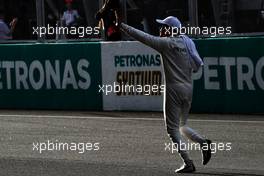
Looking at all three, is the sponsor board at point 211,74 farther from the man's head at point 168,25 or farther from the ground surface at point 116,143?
the man's head at point 168,25

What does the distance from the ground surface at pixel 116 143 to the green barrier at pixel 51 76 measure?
0.60 metres

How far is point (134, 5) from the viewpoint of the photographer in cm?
1884

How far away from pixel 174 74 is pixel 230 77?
620 centimetres

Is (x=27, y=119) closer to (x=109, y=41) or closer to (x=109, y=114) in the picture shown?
(x=109, y=114)

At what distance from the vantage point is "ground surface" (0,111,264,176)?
9.63m

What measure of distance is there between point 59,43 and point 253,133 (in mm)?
6365

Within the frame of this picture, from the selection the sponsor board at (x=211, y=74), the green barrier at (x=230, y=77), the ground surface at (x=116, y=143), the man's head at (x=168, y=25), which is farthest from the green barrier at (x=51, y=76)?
the man's head at (x=168, y=25)

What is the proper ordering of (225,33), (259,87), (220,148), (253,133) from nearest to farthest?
(220,148) < (253,133) < (259,87) < (225,33)

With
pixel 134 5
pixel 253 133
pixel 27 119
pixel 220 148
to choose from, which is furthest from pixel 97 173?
pixel 134 5

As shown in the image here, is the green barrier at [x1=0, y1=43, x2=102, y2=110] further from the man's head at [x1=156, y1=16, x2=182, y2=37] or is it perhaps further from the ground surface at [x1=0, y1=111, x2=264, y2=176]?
the man's head at [x1=156, y1=16, x2=182, y2=37]

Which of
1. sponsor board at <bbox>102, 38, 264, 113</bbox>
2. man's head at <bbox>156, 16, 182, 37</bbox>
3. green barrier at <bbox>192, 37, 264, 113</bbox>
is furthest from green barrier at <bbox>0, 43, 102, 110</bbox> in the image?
man's head at <bbox>156, 16, 182, 37</bbox>

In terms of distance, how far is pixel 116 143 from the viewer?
1198cm

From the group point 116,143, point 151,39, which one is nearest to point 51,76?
point 116,143

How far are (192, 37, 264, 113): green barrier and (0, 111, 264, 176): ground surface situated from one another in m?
0.42
